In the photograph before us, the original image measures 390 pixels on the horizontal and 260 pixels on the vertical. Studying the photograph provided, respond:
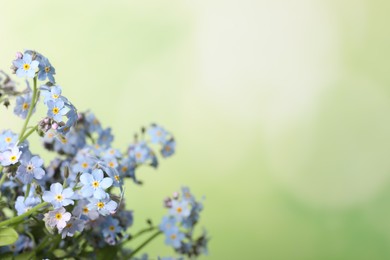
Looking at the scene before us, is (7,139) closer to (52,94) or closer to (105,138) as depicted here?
(52,94)

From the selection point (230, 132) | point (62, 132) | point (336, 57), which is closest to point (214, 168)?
point (230, 132)

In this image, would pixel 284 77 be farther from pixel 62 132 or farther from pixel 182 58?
pixel 62 132

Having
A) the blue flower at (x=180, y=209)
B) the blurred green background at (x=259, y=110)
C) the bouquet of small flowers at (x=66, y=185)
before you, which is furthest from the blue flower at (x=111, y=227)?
the blurred green background at (x=259, y=110)

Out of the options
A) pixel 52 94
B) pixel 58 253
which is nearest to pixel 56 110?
pixel 52 94

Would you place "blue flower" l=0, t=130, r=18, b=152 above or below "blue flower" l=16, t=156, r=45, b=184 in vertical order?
above

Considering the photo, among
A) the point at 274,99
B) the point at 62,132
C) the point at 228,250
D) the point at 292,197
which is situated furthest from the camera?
the point at 274,99

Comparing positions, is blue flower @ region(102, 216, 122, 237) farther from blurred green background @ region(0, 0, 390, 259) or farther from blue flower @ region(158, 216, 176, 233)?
blurred green background @ region(0, 0, 390, 259)

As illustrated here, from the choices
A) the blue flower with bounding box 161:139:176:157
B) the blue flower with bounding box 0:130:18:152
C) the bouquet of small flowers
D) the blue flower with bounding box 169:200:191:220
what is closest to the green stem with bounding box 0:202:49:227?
the bouquet of small flowers
